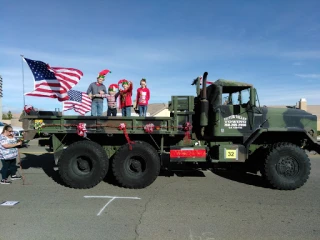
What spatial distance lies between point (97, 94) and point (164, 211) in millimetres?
3940

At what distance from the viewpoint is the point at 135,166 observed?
20.8 ft

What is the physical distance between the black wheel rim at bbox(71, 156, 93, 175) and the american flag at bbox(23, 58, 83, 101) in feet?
6.14

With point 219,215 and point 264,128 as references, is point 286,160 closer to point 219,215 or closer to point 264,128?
point 264,128

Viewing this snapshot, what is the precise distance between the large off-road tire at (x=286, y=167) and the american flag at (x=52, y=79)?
519 centimetres

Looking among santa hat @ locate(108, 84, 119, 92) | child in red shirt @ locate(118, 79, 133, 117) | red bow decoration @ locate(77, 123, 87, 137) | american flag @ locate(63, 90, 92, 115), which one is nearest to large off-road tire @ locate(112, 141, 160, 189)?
red bow decoration @ locate(77, 123, 87, 137)

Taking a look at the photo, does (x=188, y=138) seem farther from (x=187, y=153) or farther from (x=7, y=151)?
(x=7, y=151)

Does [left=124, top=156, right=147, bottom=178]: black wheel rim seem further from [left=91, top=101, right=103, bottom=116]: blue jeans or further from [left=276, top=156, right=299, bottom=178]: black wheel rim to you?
[left=276, top=156, right=299, bottom=178]: black wheel rim

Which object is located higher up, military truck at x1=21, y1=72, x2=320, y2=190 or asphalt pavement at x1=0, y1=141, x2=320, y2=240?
military truck at x1=21, y1=72, x2=320, y2=190

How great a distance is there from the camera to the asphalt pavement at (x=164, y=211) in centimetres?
394

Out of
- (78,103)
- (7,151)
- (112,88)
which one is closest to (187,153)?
(112,88)

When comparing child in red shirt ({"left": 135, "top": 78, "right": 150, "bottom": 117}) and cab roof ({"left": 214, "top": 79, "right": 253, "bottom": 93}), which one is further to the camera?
child in red shirt ({"left": 135, "top": 78, "right": 150, "bottom": 117})

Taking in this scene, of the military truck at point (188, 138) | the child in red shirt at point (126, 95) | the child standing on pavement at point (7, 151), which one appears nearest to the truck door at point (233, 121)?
the military truck at point (188, 138)

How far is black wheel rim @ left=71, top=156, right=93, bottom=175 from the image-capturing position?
6336mm

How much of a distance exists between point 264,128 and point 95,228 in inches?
168
